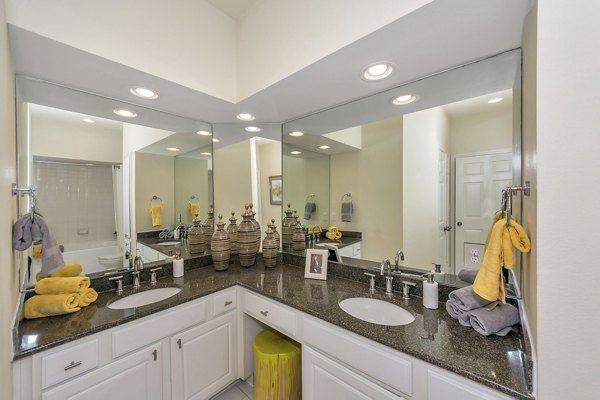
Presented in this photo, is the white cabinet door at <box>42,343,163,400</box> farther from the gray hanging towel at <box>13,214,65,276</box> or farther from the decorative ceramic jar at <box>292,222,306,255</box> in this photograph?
the decorative ceramic jar at <box>292,222,306,255</box>

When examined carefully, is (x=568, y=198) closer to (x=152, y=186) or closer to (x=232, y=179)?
(x=232, y=179)

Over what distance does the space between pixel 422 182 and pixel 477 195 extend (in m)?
0.30

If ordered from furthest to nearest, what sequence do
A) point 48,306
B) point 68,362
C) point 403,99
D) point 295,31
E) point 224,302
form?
point 224,302, point 403,99, point 295,31, point 48,306, point 68,362

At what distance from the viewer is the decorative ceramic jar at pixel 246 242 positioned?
2074 mm

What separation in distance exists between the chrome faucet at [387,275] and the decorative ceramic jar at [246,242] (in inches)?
44.1

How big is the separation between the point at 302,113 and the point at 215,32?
2.74 ft

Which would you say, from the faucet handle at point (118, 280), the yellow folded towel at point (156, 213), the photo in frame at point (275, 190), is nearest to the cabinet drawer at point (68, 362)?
the faucet handle at point (118, 280)

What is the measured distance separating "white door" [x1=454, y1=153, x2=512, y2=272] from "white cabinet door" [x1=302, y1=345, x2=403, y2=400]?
852 millimetres

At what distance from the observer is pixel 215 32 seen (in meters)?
1.55

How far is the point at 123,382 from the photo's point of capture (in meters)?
1.19

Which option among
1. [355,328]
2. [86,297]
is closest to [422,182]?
[355,328]

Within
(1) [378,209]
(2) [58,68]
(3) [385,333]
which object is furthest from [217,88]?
(3) [385,333]

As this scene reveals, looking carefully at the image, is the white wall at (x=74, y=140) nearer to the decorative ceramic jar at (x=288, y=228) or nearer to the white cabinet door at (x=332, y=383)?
the decorative ceramic jar at (x=288, y=228)

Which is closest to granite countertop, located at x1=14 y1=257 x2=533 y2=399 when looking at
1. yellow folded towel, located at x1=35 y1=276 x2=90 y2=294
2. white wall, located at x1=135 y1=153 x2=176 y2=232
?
yellow folded towel, located at x1=35 y1=276 x2=90 y2=294
